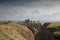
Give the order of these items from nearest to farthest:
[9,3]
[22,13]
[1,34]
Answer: [1,34] < [9,3] < [22,13]

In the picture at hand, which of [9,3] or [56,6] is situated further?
[56,6]

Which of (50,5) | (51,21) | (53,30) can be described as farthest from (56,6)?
(53,30)

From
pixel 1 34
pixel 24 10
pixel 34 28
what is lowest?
pixel 34 28

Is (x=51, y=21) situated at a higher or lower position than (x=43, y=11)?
lower

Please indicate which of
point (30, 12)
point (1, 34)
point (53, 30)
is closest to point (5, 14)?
point (30, 12)

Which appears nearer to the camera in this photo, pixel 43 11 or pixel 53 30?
pixel 53 30

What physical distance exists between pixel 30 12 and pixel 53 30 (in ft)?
4.14

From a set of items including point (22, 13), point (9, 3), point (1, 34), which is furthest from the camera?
point (22, 13)

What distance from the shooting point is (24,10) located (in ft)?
21.1

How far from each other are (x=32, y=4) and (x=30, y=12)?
37 cm

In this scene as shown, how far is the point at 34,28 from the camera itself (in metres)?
6.90

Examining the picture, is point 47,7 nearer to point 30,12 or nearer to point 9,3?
point 30,12

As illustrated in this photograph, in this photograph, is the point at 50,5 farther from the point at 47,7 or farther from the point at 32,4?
the point at 32,4

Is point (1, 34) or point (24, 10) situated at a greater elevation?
point (24, 10)
